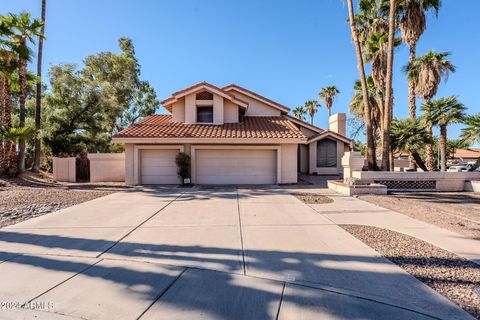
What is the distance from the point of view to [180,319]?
8.70 feet

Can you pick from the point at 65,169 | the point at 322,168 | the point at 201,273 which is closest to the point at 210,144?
the point at 65,169

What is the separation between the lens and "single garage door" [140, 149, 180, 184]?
14.5 m

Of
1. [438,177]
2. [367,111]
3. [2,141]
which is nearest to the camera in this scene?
[438,177]

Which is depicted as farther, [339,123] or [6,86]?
[339,123]

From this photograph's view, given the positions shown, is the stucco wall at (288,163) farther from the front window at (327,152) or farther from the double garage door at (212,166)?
the front window at (327,152)

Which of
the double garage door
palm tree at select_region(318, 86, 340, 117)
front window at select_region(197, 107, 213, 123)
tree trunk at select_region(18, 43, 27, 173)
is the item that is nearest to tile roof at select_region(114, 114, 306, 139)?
front window at select_region(197, 107, 213, 123)

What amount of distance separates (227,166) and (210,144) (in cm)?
155

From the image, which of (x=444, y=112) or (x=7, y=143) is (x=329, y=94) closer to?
(x=444, y=112)

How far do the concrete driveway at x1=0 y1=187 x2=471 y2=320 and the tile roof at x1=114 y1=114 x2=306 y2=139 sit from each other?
7.99m

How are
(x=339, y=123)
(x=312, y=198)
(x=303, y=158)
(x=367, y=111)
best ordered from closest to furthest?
(x=312, y=198)
(x=367, y=111)
(x=339, y=123)
(x=303, y=158)

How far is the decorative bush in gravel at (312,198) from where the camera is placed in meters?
9.25

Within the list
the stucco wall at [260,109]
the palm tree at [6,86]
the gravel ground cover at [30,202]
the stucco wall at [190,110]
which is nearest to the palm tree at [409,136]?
the stucco wall at [260,109]

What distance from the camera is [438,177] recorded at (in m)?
12.1

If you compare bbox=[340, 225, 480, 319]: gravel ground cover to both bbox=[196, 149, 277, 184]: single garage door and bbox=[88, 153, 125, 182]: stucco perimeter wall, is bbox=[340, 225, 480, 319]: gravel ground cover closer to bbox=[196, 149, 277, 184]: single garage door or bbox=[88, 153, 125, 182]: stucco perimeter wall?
bbox=[196, 149, 277, 184]: single garage door
